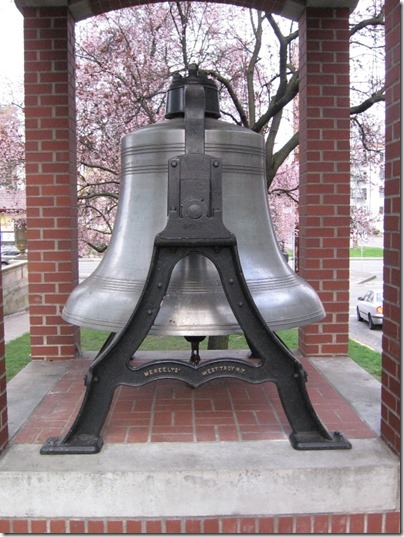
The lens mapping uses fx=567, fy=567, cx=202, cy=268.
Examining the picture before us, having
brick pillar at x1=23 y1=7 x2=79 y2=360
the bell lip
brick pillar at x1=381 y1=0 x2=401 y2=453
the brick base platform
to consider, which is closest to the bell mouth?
brick pillar at x1=381 y1=0 x2=401 y2=453

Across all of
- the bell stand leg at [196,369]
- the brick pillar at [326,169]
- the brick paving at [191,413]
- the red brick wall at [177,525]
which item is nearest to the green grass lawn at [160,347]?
the brick pillar at [326,169]

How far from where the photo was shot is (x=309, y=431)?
272 centimetres

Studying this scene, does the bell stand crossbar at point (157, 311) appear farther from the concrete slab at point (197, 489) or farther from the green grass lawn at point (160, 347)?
the green grass lawn at point (160, 347)

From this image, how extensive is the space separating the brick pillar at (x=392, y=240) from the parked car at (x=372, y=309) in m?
12.3

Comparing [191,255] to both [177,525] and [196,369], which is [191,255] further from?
[177,525]

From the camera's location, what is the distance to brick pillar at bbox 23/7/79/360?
4.28 meters

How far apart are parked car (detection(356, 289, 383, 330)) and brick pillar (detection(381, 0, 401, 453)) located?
12.3m

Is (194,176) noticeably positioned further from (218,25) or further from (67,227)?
(218,25)

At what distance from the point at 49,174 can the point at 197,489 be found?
2.77 m

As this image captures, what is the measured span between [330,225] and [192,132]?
2.08 metres

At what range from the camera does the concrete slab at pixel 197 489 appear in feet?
7.98

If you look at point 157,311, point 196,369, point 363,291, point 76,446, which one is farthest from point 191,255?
point 363,291

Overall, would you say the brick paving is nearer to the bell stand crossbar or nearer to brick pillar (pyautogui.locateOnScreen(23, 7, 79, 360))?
the bell stand crossbar

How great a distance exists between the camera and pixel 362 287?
24562 millimetres
